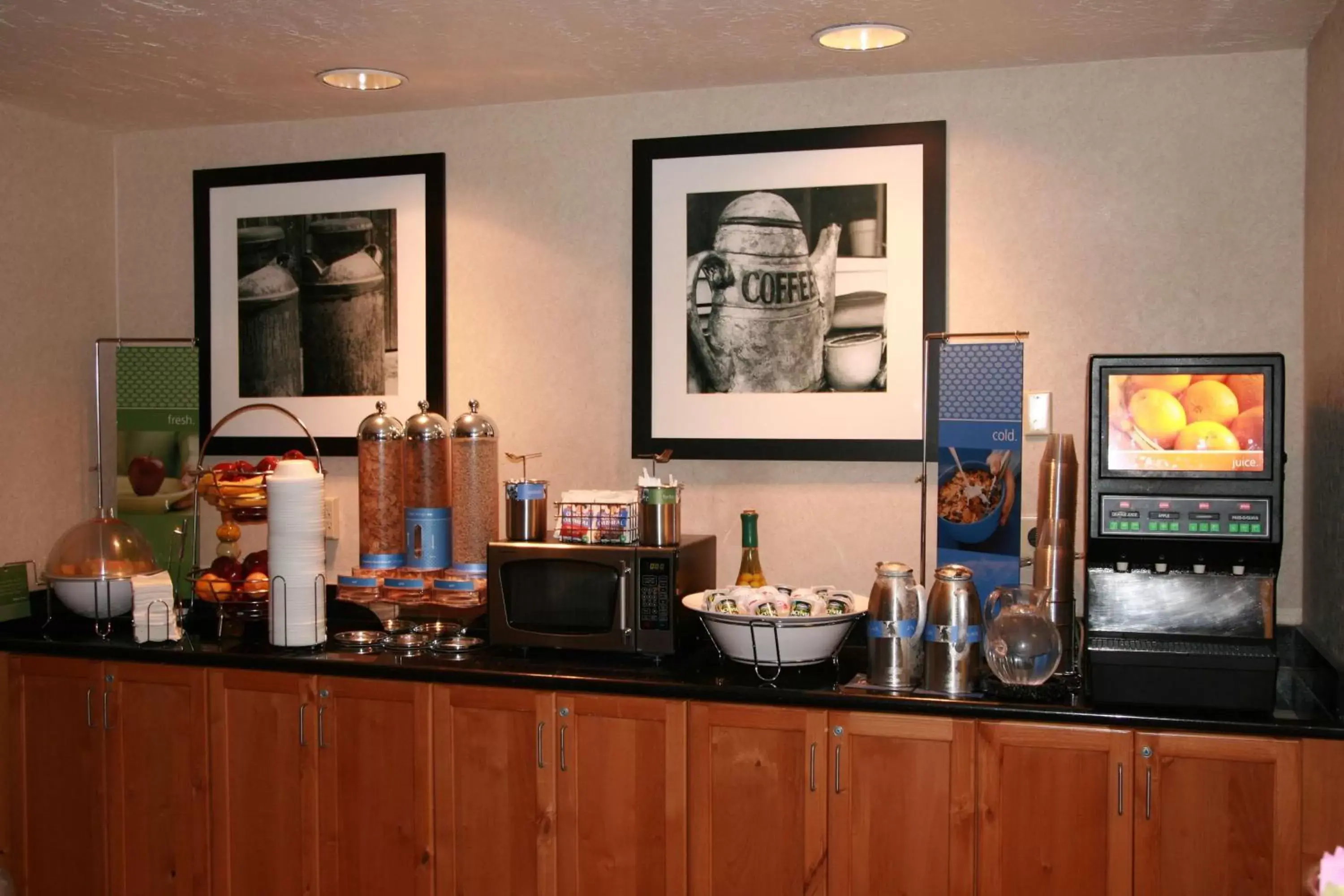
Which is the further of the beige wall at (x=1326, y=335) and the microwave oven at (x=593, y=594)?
the microwave oven at (x=593, y=594)

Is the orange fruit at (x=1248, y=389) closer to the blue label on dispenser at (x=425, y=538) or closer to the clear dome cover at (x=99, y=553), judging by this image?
the blue label on dispenser at (x=425, y=538)

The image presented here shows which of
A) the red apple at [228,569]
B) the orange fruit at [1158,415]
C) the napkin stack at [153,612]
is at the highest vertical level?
the orange fruit at [1158,415]

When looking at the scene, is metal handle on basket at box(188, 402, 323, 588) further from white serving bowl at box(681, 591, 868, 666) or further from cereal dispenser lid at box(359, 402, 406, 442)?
white serving bowl at box(681, 591, 868, 666)

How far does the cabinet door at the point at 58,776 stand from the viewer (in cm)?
322

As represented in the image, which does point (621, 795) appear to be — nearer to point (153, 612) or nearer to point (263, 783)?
point (263, 783)

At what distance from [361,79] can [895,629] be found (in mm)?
1993

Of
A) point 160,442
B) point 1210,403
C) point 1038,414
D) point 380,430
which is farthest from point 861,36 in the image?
point 160,442

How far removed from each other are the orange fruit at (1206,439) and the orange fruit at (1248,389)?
0.06 metres

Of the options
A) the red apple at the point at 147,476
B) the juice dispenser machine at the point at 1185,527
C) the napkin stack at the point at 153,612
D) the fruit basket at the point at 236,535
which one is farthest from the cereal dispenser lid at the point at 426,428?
the juice dispenser machine at the point at 1185,527

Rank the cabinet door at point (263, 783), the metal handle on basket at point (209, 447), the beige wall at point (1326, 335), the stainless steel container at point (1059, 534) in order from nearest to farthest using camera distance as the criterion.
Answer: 1. the beige wall at point (1326, 335)
2. the stainless steel container at point (1059, 534)
3. the cabinet door at point (263, 783)
4. the metal handle on basket at point (209, 447)

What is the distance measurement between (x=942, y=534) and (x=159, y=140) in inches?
107

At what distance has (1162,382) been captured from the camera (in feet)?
8.25

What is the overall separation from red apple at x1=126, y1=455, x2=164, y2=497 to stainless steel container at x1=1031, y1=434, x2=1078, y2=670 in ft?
8.69

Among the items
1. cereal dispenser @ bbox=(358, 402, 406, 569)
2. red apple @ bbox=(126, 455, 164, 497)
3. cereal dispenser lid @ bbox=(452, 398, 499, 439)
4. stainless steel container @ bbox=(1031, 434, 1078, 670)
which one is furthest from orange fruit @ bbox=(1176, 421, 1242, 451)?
red apple @ bbox=(126, 455, 164, 497)
